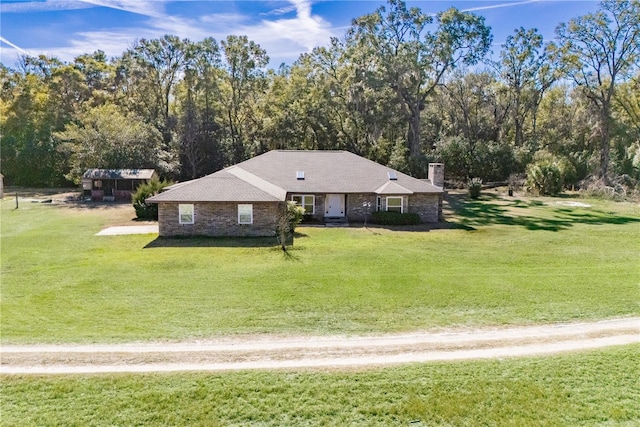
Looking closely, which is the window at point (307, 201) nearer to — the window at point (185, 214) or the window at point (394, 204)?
the window at point (394, 204)

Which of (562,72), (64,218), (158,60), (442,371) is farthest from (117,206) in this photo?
(562,72)

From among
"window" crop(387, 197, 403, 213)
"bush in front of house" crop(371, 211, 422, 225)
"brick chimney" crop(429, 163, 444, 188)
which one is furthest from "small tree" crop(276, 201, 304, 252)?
"brick chimney" crop(429, 163, 444, 188)

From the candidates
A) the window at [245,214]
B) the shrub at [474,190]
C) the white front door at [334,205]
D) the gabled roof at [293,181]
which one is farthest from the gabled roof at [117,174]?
the shrub at [474,190]

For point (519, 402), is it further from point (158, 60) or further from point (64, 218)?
point (158, 60)

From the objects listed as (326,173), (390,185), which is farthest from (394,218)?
(326,173)

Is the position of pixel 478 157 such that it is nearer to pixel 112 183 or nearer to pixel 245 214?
pixel 245 214
